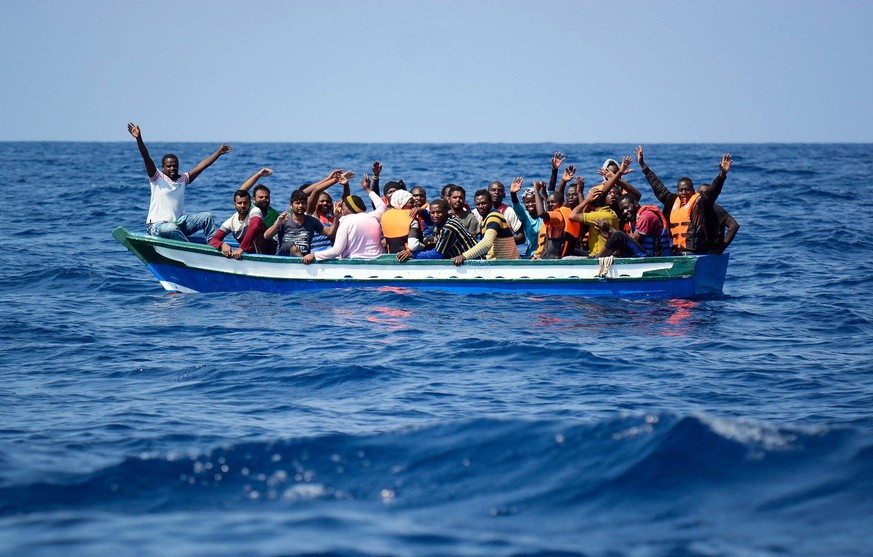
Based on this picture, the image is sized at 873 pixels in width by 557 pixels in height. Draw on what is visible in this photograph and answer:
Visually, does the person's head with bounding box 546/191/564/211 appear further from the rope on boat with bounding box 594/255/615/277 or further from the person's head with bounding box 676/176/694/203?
the person's head with bounding box 676/176/694/203

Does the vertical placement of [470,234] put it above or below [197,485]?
above

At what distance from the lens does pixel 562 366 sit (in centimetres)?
1087

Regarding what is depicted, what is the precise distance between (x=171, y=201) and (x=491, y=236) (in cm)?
511

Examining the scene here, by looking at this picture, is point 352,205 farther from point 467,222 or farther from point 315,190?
point 467,222

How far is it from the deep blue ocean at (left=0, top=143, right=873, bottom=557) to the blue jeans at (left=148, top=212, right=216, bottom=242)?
1017 mm

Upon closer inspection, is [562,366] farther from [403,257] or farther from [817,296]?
[817,296]

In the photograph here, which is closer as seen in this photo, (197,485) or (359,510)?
(359,510)

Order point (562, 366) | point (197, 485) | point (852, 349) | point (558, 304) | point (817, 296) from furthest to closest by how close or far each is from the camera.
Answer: point (817, 296)
point (558, 304)
point (852, 349)
point (562, 366)
point (197, 485)

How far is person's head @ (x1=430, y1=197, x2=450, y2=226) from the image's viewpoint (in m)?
14.4

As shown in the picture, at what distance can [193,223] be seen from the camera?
52.5 ft

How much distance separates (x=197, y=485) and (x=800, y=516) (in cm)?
423

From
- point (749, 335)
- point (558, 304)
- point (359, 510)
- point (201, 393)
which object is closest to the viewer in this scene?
point (359, 510)

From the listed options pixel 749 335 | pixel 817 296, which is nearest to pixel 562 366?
pixel 749 335

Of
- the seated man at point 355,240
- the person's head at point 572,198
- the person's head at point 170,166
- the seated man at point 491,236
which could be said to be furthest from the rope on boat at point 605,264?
the person's head at point 170,166
